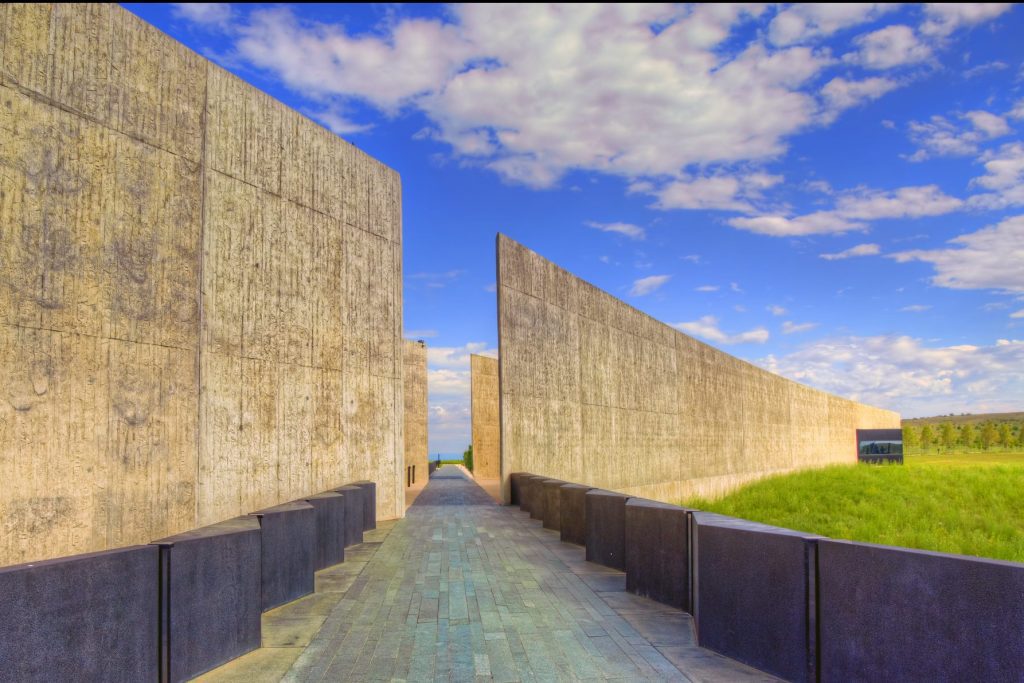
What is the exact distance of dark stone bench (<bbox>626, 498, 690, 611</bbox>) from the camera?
22.7 feet

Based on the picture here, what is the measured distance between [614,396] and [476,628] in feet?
57.2

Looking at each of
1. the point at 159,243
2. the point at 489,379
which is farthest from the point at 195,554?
the point at 489,379

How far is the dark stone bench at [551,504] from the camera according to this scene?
43.7 feet

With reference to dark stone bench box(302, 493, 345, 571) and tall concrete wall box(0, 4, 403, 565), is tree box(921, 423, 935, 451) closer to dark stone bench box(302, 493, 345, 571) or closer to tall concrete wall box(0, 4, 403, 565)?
tall concrete wall box(0, 4, 403, 565)

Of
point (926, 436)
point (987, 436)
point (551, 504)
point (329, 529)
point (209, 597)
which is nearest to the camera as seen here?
point (209, 597)

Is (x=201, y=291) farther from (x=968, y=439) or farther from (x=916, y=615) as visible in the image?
(x=968, y=439)

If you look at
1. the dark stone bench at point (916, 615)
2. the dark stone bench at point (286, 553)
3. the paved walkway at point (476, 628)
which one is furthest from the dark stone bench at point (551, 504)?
the dark stone bench at point (916, 615)

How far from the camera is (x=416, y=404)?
33188mm

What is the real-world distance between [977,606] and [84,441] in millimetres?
8008

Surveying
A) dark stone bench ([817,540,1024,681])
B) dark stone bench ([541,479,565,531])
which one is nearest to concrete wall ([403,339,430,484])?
dark stone bench ([541,479,565,531])

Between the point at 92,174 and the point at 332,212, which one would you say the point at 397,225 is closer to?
the point at 332,212

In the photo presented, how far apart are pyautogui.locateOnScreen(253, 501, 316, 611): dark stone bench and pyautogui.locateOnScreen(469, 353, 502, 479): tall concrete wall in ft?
82.1

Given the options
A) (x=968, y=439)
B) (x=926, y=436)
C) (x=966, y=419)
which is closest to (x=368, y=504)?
(x=968, y=439)

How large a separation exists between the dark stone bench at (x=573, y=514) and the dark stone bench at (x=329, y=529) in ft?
11.4
